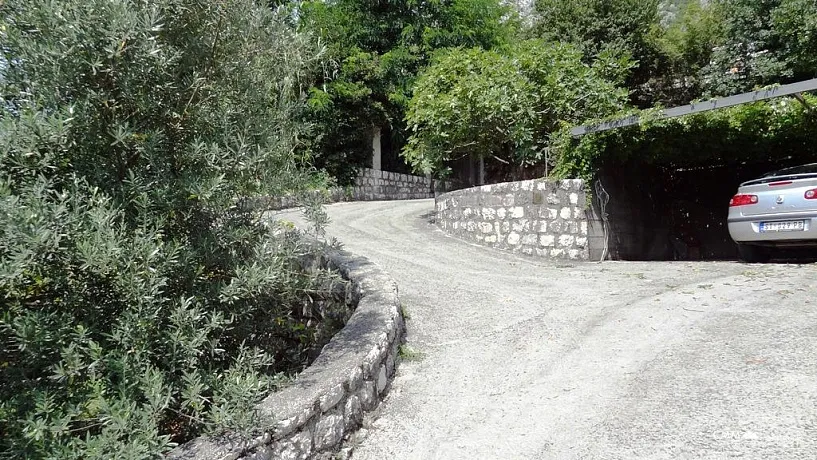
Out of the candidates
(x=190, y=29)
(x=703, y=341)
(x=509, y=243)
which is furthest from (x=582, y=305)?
(x=190, y=29)

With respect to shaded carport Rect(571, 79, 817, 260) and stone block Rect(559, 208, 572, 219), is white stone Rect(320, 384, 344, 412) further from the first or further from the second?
shaded carport Rect(571, 79, 817, 260)

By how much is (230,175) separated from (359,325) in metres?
1.64

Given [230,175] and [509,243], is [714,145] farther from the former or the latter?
[230,175]

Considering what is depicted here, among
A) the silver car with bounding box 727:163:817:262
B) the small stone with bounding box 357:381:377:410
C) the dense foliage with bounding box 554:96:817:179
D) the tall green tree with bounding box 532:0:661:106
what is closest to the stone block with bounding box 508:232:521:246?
the dense foliage with bounding box 554:96:817:179

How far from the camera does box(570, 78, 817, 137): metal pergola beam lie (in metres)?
6.06

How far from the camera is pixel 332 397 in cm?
278

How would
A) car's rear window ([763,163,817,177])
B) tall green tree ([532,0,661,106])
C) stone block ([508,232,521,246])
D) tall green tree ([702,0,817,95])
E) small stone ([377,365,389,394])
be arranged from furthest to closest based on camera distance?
tall green tree ([532,0,661,106]) → tall green tree ([702,0,817,95]) → stone block ([508,232,521,246]) → car's rear window ([763,163,817,177]) → small stone ([377,365,389,394])

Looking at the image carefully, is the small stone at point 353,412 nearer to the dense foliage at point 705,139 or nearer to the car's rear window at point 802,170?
the dense foliage at point 705,139

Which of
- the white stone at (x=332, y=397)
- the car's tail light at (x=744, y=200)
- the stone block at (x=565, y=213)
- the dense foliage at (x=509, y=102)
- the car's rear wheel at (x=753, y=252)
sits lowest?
the white stone at (x=332, y=397)

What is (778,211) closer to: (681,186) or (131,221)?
(681,186)

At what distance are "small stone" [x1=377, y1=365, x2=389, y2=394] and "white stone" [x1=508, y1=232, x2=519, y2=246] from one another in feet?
17.8

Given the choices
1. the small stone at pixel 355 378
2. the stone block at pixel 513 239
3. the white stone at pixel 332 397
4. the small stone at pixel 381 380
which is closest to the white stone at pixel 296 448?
the white stone at pixel 332 397

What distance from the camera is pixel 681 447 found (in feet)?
8.29

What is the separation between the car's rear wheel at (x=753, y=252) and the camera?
7668mm
